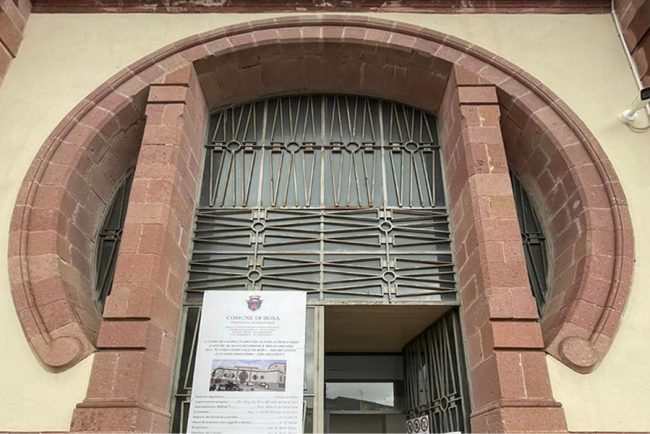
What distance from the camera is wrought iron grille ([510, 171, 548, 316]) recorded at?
4.93m

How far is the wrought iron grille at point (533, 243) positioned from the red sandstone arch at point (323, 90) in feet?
0.37

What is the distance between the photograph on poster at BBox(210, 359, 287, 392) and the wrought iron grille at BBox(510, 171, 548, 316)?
2434 millimetres

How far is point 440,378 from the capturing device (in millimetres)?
4898

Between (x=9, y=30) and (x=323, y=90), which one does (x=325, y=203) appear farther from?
(x=9, y=30)

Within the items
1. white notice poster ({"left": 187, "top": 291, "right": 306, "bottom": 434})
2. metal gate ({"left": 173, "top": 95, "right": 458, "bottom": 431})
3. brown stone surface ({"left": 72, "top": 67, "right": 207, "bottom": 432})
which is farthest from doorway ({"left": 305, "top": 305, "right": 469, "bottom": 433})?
brown stone surface ({"left": 72, "top": 67, "right": 207, "bottom": 432})

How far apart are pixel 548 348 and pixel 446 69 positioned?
9.77ft

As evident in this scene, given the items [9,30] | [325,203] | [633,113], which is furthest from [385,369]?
[9,30]

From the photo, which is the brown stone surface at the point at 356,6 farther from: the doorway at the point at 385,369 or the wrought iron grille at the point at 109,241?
the doorway at the point at 385,369

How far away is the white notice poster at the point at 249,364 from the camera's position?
4.19 metres

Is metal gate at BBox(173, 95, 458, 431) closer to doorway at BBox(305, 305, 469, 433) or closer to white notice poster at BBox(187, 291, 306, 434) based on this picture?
white notice poster at BBox(187, 291, 306, 434)

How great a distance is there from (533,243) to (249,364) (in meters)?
2.98

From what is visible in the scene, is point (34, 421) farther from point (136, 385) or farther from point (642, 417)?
point (642, 417)

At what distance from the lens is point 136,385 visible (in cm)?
373

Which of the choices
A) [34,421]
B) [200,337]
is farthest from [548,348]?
[34,421]
